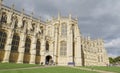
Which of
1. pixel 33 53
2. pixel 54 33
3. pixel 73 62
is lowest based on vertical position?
pixel 73 62

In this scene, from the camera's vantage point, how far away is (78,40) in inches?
1999

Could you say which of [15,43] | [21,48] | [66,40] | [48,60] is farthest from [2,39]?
[66,40]

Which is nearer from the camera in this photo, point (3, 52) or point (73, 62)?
point (3, 52)

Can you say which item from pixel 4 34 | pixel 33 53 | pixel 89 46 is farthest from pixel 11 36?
pixel 89 46

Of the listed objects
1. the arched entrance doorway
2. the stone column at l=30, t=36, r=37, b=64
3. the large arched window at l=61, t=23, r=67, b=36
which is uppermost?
the large arched window at l=61, t=23, r=67, b=36

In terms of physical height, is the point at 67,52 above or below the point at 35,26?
below

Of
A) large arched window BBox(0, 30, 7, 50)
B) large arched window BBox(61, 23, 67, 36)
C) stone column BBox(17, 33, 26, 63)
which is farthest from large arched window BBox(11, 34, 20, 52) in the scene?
large arched window BBox(61, 23, 67, 36)

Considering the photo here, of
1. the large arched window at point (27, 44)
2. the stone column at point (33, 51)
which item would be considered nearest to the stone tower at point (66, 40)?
the stone column at point (33, 51)

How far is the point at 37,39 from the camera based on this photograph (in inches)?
1772

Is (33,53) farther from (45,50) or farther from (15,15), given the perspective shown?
(15,15)

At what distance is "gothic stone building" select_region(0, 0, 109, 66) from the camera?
37031mm

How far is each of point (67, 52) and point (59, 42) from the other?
4.78 meters

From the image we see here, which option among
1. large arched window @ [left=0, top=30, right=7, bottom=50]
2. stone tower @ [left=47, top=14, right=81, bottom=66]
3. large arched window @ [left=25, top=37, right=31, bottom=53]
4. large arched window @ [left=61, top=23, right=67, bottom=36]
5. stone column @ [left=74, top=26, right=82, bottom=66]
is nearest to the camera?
large arched window @ [left=0, top=30, right=7, bottom=50]

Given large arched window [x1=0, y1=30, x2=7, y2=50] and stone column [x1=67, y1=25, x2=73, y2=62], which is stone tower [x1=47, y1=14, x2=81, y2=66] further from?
large arched window [x1=0, y1=30, x2=7, y2=50]
